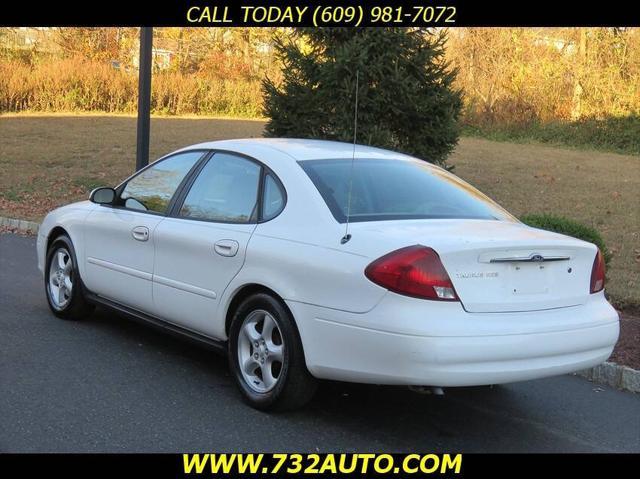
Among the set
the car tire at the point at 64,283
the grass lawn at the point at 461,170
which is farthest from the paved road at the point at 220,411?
the grass lawn at the point at 461,170

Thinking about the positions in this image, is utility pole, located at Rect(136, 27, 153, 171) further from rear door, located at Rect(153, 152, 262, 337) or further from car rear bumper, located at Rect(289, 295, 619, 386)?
car rear bumper, located at Rect(289, 295, 619, 386)

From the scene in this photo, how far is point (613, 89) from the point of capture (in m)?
28.6

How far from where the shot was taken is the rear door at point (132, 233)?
5562 mm

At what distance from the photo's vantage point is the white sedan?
3.93m

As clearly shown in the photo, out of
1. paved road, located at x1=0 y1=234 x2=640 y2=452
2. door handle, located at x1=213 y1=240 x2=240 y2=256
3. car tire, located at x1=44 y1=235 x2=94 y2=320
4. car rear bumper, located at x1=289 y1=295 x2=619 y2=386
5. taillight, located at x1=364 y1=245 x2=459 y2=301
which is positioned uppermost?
taillight, located at x1=364 y1=245 x2=459 y2=301

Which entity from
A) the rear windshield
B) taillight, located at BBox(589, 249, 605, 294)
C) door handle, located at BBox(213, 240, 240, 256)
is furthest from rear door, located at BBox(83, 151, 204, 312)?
taillight, located at BBox(589, 249, 605, 294)

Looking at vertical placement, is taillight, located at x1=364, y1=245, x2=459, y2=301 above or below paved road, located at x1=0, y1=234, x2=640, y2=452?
above

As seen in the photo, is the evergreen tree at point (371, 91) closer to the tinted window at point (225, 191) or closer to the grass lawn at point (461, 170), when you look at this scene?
the grass lawn at point (461, 170)

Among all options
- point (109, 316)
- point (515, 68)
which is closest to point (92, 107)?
point (515, 68)

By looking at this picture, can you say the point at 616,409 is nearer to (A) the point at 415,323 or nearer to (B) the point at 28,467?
(A) the point at 415,323

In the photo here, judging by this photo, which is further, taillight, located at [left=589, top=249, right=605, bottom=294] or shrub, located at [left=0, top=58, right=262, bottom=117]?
shrub, located at [left=0, top=58, right=262, bottom=117]

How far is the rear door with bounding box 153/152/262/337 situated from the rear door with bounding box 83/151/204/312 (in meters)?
0.16

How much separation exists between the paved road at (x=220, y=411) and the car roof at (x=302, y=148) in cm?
150
